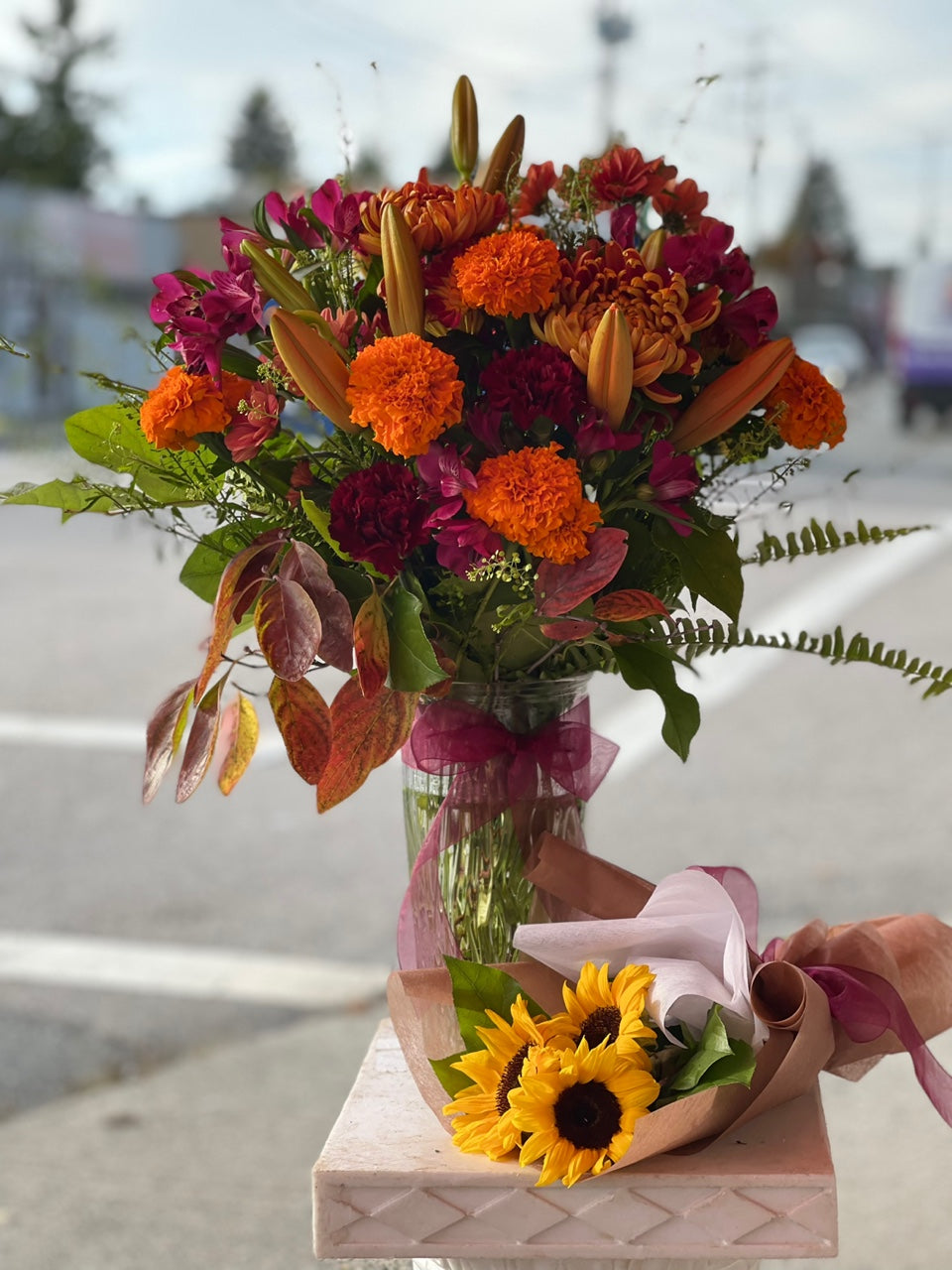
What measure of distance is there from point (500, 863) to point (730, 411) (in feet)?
1.22

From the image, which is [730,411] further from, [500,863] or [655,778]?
[655,778]

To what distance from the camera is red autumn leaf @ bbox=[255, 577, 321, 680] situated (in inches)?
35.0

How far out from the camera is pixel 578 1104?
920 mm

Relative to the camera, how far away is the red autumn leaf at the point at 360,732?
97 cm

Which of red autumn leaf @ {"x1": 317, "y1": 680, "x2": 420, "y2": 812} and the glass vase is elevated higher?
red autumn leaf @ {"x1": 317, "y1": 680, "x2": 420, "y2": 812}

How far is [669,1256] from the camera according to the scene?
0.94 meters

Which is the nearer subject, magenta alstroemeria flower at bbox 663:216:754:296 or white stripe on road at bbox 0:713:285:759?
magenta alstroemeria flower at bbox 663:216:754:296

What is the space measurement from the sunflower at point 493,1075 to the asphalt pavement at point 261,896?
443mm

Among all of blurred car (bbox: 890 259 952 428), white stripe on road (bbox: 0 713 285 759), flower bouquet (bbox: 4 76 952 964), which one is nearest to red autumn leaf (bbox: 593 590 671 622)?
flower bouquet (bbox: 4 76 952 964)

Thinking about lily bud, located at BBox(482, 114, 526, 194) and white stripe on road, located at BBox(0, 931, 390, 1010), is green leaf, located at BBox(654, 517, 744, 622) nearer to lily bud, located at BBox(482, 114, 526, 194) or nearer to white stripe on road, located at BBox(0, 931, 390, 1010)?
lily bud, located at BBox(482, 114, 526, 194)

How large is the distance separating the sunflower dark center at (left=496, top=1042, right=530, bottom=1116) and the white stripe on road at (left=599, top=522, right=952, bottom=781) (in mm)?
2442

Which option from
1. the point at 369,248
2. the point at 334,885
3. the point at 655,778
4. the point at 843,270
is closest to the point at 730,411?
the point at 369,248

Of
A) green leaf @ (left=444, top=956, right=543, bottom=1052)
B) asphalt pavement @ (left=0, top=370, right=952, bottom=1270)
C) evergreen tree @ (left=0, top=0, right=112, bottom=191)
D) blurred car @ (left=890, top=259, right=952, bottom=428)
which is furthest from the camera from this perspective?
evergreen tree @ (left=0, top=0, right=112, bottom=191)

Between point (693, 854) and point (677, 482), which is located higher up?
point (677, 482)
